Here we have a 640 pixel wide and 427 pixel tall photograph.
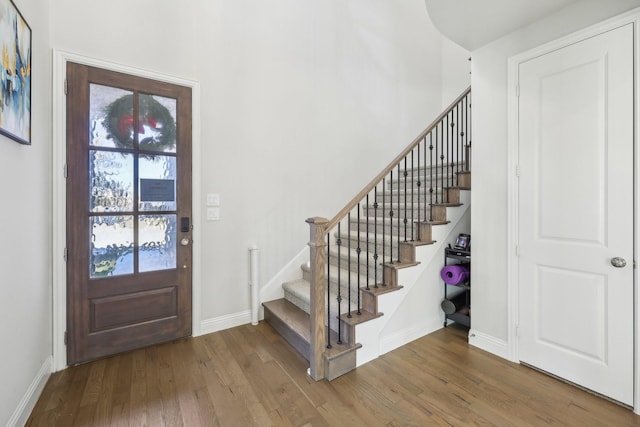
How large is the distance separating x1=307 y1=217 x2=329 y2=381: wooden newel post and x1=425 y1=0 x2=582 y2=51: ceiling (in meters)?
1.83

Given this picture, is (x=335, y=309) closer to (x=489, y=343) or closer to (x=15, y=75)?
(x=489, y=343)

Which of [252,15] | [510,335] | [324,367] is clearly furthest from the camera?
[252,15]

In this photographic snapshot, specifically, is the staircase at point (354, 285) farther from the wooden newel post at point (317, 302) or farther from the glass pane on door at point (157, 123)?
the glass pane on door at point (157, 123)


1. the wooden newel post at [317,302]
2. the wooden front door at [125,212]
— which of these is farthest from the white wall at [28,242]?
the wooden newel post at [317,302]

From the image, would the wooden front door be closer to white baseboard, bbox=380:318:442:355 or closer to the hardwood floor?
the hardwood floor

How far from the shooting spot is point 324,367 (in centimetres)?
214

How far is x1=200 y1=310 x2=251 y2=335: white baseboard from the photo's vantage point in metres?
2.84

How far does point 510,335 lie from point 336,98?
3.16 meters

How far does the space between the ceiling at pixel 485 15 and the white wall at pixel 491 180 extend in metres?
0.11

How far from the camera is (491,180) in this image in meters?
2.51

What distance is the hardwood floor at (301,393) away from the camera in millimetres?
1742

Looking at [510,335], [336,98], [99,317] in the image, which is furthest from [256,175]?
[510,335]

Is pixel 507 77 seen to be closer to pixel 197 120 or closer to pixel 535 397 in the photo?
pixel 535 397

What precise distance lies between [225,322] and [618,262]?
3.19 meters
